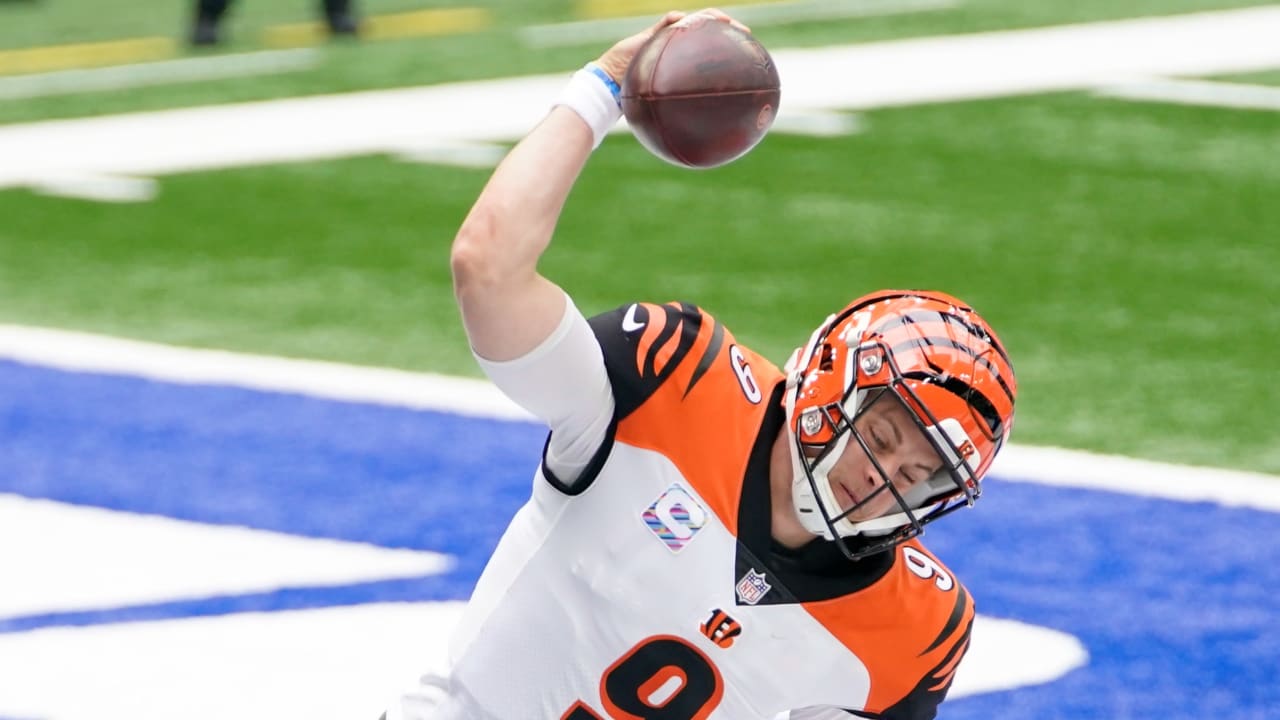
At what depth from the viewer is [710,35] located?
12.6ft

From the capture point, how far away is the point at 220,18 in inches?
620

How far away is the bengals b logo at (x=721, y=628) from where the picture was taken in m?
3.77

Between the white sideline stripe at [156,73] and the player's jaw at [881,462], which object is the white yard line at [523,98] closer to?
the white sideline stripe at [156,73]

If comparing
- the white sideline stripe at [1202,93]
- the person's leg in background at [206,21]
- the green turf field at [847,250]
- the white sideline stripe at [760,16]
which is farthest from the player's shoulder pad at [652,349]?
the person's leg in background at [206,21]

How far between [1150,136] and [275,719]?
7.94m

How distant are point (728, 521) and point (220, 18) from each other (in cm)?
1273

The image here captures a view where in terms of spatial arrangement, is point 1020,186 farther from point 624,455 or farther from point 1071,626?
point 624,455

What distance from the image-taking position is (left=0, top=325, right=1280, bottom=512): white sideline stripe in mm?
7004

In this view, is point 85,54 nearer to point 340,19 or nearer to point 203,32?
point 203,32

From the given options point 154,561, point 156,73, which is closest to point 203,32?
point 156,73

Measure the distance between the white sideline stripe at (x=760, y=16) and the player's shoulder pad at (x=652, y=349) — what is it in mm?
11379

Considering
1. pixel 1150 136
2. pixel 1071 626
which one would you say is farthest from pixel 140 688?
pixel 1150 136

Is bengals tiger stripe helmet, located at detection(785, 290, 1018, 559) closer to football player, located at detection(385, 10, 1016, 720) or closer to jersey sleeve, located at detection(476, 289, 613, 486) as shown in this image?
football player, located at detection(385, 10, 1016, 720)

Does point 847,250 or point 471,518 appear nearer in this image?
point 471,518
